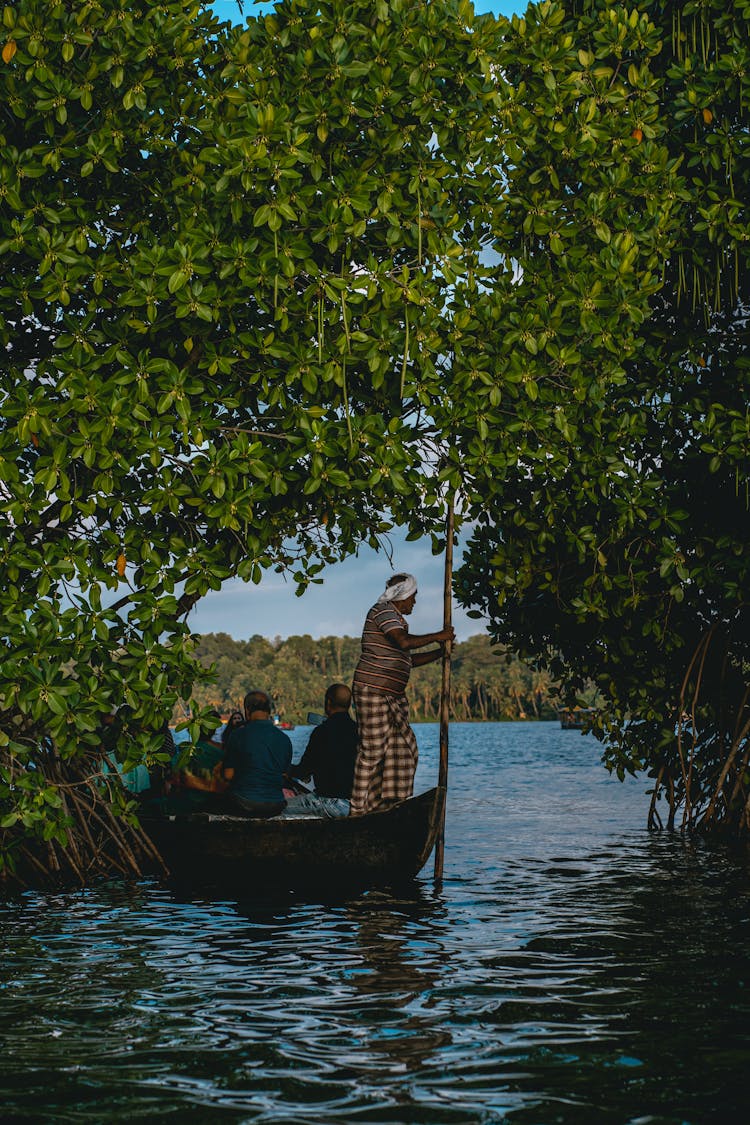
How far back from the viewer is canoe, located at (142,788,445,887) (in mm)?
11398

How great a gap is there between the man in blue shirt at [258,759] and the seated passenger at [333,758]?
497mm

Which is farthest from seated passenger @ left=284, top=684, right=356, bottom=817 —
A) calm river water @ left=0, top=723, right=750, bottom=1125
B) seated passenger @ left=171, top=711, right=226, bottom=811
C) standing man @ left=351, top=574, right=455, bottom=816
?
calm river water @ left=0, top=723, right=750, bottom=1125

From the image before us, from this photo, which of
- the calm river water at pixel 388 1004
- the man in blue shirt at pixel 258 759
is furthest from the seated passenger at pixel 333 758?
the calm river water at pixel 388 1004

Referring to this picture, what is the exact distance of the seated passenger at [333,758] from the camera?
42.4 feet

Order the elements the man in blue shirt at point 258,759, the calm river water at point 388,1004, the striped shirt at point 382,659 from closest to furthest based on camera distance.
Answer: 1. the calm river water at point 388,1004
2. the striped shirt at point 382,659
3. the man in blue shirt at point 258,759

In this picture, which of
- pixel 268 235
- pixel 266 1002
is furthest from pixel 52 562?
pixel 266 1002

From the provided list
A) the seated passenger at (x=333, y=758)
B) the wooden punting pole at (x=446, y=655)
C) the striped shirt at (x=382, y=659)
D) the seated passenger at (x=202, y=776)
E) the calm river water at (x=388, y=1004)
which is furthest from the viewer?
the seated passenger at (x=202, y=776)

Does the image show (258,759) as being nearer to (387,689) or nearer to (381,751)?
(381,751)

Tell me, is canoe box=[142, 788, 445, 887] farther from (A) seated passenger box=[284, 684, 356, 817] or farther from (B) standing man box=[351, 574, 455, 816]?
(A) seated passenger box=[284, 684, 356, 817]

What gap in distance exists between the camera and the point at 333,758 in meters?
13.0

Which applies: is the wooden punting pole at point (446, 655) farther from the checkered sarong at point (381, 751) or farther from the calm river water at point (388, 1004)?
the calm river water at point (388, 1004)

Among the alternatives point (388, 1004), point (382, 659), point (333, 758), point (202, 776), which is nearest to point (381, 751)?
point (382, 659)

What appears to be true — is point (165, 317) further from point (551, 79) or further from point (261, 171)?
point (551, 79)

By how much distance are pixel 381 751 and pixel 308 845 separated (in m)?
1.13
